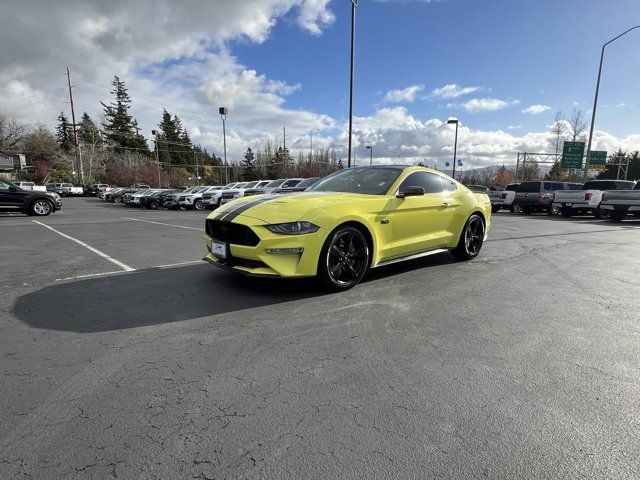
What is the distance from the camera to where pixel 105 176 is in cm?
7094

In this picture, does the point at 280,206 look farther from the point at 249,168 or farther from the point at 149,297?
the point at 249,168

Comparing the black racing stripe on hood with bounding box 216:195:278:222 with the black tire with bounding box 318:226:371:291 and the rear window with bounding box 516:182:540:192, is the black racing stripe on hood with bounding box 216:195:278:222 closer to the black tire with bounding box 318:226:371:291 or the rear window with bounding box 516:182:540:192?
the black tire with bounding box 318:226:371:291

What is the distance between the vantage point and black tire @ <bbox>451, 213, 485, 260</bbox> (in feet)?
21.2

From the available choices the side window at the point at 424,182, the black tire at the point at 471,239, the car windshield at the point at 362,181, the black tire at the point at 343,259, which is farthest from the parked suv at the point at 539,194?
the black tire at the point at 343,259

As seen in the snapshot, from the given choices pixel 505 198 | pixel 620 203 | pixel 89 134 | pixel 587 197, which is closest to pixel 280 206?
pixel 620 203

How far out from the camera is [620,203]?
15.1 m

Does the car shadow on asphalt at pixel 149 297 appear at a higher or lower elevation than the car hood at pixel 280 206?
lower

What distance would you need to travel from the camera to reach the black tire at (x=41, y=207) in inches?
632

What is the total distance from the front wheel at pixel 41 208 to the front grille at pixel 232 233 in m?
15.7

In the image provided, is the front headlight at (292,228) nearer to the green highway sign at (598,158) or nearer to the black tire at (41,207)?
the black tire at (41,207)

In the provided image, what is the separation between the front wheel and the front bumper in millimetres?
16410

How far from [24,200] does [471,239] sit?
706 inches

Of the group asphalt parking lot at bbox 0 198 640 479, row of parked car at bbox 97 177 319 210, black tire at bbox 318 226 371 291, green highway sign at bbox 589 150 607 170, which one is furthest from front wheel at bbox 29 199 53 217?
green highway sign at bbox 589 150 607 170

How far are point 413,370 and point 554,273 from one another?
14.0ft
